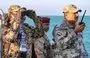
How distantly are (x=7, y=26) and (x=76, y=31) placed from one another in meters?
1.55

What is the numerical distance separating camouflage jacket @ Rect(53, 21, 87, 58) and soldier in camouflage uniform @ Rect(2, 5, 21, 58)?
42.1 inches

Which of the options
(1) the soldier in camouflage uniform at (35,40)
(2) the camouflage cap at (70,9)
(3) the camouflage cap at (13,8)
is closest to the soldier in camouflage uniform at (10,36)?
(3) the camouflage cap at (13,8)

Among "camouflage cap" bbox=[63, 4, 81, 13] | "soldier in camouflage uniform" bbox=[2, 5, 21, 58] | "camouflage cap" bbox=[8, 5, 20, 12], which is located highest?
"camouflage cap" bbox=[63, 4, 81, 13]

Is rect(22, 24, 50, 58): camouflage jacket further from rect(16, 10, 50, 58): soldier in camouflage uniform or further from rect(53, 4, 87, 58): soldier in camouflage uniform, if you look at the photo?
rect(53, 4, 87, 58): soldier in camouflage uniform

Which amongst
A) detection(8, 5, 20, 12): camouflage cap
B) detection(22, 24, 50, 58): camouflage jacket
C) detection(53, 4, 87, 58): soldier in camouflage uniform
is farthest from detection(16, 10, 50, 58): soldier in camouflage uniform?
detection(8, 5, 20, 12): camouflage cap

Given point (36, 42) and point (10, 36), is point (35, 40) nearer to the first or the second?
point (36, 42)

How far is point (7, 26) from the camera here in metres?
10.3

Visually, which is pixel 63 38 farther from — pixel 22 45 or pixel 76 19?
pixel 22 45

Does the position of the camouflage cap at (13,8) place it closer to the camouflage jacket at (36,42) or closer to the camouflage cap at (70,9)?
the camouflage jacket at (36,42)

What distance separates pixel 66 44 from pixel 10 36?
139 centimetres

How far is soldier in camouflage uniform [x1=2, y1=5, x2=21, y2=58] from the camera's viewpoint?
32.8 ft

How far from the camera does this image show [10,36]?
398 inches

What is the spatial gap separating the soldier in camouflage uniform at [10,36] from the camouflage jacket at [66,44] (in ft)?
3.51

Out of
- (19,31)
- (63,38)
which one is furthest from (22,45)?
(63,38)
